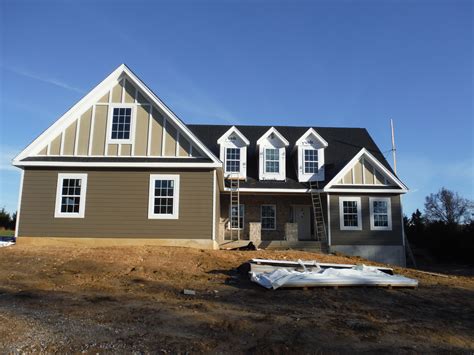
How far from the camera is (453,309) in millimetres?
8992

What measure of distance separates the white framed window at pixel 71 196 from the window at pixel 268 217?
9.78 meters

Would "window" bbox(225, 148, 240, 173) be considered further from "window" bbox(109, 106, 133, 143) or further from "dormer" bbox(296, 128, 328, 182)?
"window" bbox(109, 106, 133, 143)

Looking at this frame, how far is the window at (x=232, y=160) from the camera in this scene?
847 inches

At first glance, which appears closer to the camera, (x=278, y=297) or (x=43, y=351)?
(x=43, y=351)

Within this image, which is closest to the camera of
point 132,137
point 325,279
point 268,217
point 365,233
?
point 325,279

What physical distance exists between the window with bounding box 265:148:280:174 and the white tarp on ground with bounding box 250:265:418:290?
10643 millimetres

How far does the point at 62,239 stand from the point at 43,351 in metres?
11.5

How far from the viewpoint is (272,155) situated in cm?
2189

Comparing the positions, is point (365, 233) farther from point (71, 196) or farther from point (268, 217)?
point (71, 196)

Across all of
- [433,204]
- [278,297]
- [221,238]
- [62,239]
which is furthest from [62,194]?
[433,204]

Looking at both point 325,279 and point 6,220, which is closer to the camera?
point 325,279

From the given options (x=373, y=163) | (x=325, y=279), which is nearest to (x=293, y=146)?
(x=373, y=163)

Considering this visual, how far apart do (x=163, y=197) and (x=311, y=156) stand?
944 centimetres

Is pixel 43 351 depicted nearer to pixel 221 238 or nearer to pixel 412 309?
pixel 412 309
